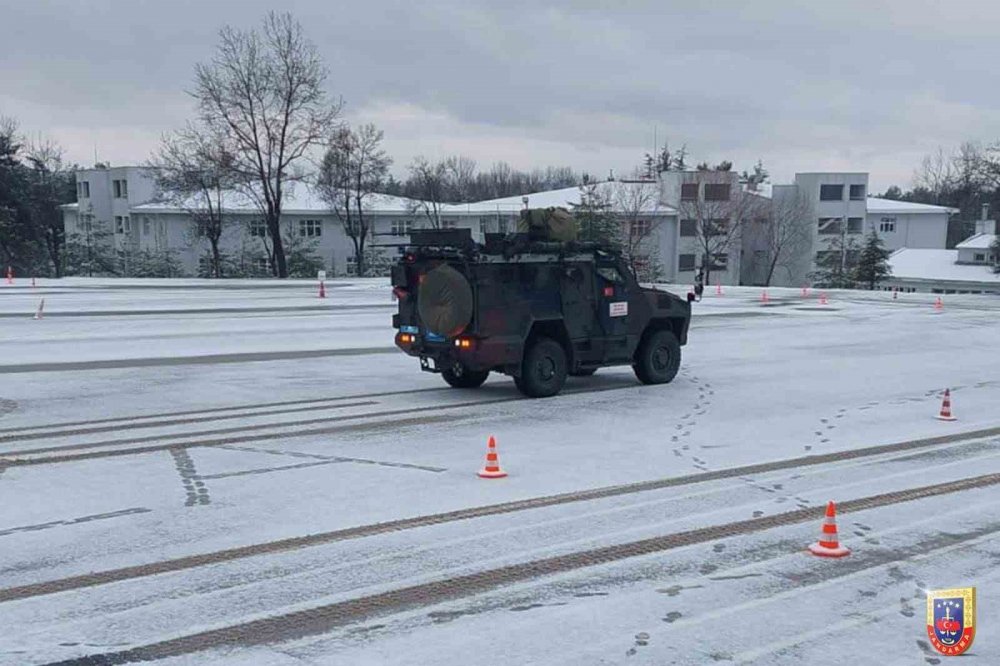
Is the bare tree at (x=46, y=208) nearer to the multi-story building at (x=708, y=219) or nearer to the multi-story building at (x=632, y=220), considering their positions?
the multi-story building at (x=632, y=220)

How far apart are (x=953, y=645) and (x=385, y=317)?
1004 inches

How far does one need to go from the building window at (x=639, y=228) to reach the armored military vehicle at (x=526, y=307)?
52927 mm

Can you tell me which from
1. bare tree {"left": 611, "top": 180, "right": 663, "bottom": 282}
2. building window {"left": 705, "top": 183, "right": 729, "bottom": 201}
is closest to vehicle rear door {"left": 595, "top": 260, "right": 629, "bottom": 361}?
bare tree {"left": 611, "top": 180, "right": 663, "bottom": 282}

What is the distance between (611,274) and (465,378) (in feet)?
9.86

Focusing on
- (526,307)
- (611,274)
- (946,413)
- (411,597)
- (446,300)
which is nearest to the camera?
(411,597)

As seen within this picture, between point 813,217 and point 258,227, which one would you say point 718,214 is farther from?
point 258,227

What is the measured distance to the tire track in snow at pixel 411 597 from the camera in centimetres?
569

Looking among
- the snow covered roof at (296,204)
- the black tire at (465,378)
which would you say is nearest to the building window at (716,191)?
the snow covered roof at (296,204)

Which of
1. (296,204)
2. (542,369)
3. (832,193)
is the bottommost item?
(542,369)

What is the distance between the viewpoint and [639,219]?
70500mm

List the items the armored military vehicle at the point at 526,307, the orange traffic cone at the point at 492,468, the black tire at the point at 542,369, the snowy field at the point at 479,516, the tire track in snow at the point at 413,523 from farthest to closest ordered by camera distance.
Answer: the black tire at the point at 542,369
the armored military vehicle at the point at 526,307
the orange traffic cone at the point at 492,468
the tire track in snow at the point at 413,523
the snowy field at the point at 479,516

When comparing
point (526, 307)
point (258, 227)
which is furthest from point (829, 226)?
point (526, 307)

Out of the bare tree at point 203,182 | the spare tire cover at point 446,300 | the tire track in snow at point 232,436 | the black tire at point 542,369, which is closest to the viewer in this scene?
the tire track in snow at point 232,436

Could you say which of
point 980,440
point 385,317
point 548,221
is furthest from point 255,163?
point 980,440
